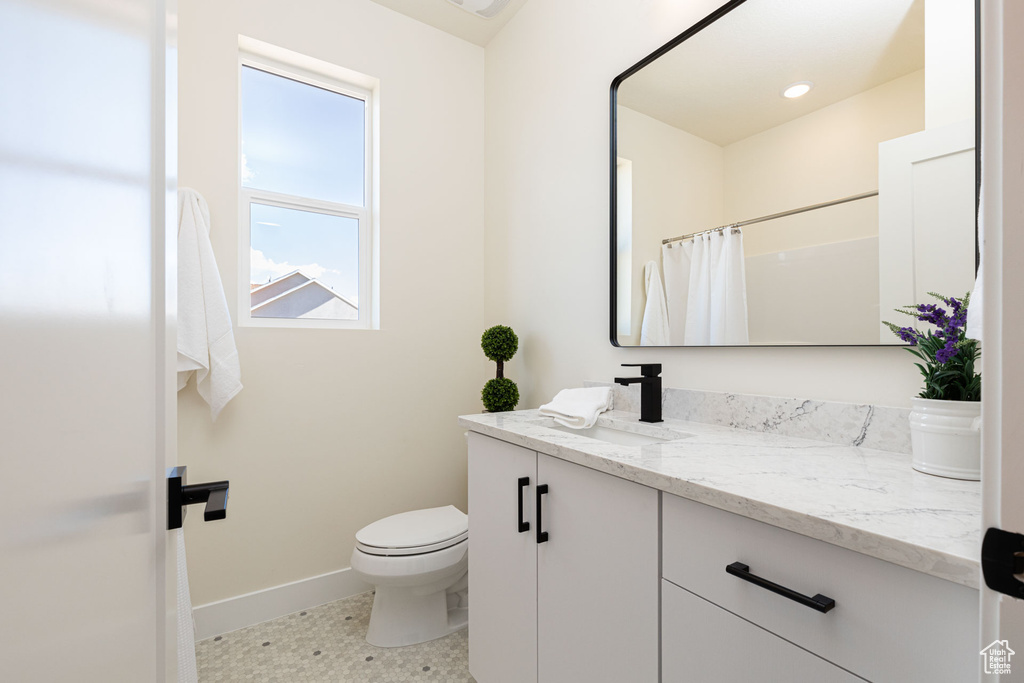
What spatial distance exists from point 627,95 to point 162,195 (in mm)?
1621

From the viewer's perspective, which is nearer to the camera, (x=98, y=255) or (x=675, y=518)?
(x=98, y=255)

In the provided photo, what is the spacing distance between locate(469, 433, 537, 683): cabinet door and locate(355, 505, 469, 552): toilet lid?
26cm

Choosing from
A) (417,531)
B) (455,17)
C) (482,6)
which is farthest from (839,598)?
(455,17)

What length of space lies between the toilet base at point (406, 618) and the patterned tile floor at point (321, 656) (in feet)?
0.08

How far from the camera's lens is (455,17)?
2.34 m

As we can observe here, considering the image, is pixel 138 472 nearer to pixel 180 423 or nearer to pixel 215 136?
pixel 180 423

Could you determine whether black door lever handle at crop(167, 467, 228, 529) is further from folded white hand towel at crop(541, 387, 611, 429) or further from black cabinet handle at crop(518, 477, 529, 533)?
folded white hand towel at crop(541, 387, 611, 429)

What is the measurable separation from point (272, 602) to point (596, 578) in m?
1.60

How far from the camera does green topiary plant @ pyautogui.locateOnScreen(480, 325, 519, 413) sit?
6.90 ft

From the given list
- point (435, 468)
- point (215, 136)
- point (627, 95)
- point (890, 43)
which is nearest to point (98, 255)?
point (890, 43)

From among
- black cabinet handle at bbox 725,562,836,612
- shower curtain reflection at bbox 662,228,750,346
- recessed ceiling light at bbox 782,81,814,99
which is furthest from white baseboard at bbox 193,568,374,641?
recessed ceiling light at bbox 782,81,814,99

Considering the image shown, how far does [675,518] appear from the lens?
2.90 ft

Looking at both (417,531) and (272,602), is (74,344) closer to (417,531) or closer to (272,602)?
(417,531)

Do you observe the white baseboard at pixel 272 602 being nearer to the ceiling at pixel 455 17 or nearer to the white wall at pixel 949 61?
the white wall at pixel 949 61
